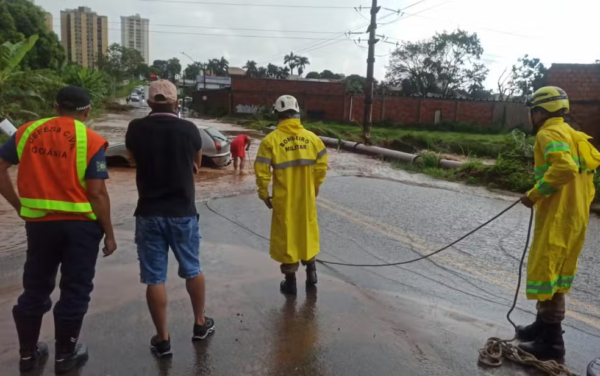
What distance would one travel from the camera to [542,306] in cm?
365

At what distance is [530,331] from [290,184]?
224 centimetres

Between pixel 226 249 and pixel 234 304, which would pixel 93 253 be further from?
pixel 226 249

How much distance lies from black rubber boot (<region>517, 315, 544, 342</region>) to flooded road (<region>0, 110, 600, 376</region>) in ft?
0.59

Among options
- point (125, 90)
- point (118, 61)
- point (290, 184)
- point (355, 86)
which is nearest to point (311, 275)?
point (290, 184)

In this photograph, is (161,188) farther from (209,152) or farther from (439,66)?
(439,66)

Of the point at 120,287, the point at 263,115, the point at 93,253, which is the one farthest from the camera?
the point at 263,115

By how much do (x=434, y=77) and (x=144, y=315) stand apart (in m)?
64.2

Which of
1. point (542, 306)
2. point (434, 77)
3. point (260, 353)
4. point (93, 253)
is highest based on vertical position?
point (434, 77)

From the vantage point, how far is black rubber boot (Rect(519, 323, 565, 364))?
3596mm

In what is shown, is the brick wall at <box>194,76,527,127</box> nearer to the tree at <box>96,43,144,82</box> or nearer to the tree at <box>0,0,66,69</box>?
the tree at <box>0,0,66,69</box>

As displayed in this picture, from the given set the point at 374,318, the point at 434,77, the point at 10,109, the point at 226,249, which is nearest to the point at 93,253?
the point at 374,318

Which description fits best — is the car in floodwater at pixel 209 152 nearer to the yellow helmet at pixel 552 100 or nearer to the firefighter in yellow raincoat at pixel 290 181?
the firefighter in yellow raincoat at pixel 290 181

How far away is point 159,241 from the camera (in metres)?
3.38

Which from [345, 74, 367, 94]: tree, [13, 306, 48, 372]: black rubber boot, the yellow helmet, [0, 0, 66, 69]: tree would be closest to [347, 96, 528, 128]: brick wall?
[345, 74, 367, 94]: tree
